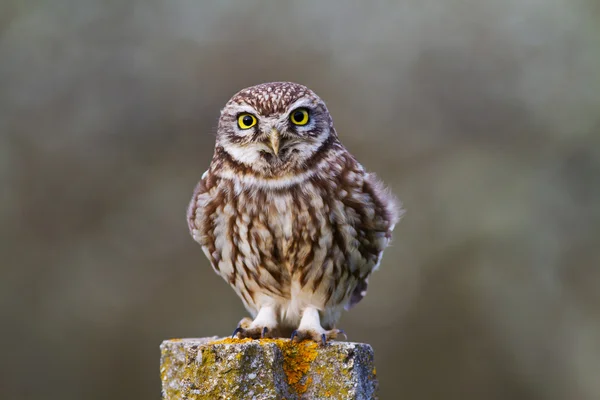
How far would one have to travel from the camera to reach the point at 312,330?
2637mm

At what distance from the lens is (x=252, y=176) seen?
9.55 ft

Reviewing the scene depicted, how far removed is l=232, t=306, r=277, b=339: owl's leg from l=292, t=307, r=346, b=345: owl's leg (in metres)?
0.13

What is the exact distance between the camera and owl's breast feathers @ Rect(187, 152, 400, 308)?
289 centimetres

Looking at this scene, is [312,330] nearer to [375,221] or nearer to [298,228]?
[298,228]

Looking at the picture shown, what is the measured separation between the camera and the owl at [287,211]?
285cm

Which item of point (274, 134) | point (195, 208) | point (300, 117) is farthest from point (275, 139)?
point (195, 208)

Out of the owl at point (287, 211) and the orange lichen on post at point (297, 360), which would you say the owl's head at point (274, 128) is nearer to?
the owl at point (287, 211)

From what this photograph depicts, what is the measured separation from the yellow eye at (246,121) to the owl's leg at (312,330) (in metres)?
0.73

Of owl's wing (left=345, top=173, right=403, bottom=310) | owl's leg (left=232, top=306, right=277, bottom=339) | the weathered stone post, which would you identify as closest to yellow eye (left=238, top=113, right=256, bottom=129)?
owl's wing (left=345, top=173, right=403, bottom=310)

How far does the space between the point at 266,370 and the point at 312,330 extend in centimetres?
61

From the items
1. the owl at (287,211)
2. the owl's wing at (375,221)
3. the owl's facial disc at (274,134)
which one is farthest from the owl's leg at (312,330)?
the owl's facial disc at (274,134)

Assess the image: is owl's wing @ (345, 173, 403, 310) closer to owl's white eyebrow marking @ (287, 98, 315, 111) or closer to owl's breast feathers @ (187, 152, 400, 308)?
owl's breast feathers @ (187, 152, 400, 308)

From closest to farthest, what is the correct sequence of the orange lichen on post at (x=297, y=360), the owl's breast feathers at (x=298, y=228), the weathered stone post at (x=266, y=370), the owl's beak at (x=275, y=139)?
the weathered stone post at (x=266, y=370), the orange lichen on post at (x=297, y=360), the owl's beak at (x=275, y=139), the owl's breast feathers at (x=298, y=228)

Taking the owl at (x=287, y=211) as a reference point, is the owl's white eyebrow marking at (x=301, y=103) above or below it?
above
